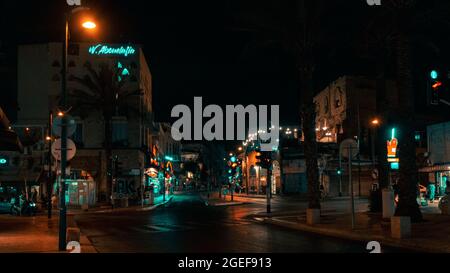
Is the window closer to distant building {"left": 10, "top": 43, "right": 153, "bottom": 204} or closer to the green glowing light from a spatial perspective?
distant building {"left": 10, "top": 43, "right": 153, "bottom": 204}

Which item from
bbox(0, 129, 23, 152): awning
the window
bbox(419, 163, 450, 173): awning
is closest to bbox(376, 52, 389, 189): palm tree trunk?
bbox(419, 163, 450, 173): awning

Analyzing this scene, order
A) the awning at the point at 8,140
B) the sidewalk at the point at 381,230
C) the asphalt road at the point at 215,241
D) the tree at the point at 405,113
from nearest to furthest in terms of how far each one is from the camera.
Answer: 1. the awning at the point at 8,140
2. the asphalt road at the point at 215,241
3. the sidewalk at the point at 381,230
4. the tree at the point at 405,113

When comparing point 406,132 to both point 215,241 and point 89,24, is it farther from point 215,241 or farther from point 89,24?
point 89,24

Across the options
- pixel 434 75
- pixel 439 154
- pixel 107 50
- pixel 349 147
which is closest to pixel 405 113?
pixel 349 147

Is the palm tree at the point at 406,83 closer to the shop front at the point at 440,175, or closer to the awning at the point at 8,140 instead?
the awning at the point at 8,140

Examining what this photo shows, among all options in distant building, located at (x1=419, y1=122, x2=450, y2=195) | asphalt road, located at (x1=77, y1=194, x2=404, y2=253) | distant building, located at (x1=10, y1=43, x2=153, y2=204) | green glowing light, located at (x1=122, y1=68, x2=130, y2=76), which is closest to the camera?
asphalt road, located at (x1=77, y1=194, x2=404, y2=253)

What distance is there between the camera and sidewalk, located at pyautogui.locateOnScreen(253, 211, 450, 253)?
649 inches

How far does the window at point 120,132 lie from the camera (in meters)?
61.5

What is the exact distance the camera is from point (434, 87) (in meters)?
17.0

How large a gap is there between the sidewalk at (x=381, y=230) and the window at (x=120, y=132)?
118ft

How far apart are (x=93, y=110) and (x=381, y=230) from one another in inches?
1747

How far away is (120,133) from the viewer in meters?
61.9

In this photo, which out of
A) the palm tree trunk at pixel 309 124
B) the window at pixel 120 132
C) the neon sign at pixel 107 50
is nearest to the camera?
the palm tree trunk at pixel 309 124

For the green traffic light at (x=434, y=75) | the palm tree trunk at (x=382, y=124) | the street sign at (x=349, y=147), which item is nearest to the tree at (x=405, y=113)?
the street sign at (x=349, y=147)
